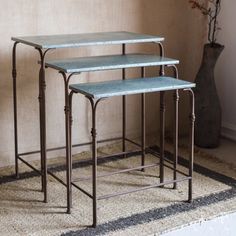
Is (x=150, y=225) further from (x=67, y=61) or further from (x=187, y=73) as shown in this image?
(x=187, y=73)

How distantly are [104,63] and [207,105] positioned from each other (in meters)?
1.17

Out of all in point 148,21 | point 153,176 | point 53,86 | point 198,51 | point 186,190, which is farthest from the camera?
point 198,51

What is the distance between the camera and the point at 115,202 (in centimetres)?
276

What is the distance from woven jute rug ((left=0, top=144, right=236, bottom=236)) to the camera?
2494 mm

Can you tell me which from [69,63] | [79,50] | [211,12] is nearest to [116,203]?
[69,63]

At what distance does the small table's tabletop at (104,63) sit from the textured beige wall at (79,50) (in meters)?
0.52

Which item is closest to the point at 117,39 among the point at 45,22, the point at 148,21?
the point at 45,22

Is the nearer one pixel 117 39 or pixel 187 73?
pixel 117 39

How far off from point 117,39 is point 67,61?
1.00ft

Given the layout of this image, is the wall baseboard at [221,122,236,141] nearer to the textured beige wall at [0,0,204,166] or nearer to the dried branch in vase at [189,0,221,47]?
the textured beige wall at [0,0,204,166]

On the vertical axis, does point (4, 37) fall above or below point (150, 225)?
above

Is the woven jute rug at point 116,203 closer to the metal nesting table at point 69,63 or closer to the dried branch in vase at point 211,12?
the metal nesting table at point 69,63

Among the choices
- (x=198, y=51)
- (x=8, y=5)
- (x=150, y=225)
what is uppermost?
(x=8, y=5)

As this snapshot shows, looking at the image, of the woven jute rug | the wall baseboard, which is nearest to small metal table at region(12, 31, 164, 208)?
the woven jute rug
